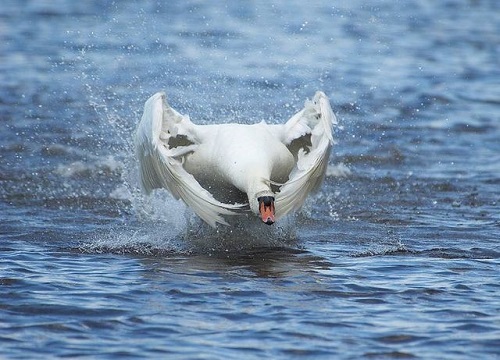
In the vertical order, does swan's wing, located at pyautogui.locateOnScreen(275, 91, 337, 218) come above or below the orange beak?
above

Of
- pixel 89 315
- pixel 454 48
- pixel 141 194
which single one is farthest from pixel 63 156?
pixel 454 48

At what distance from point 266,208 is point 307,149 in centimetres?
215

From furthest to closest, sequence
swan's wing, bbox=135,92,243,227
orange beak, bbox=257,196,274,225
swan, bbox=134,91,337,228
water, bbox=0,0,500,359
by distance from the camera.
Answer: swan's wing, bbox=135,92,243,227 → swan, bbox=134,91,337,228 → orange beak, bbox=257,196,274,225 → water, bbox=0,0,500,359

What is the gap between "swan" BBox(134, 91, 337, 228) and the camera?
376 inches

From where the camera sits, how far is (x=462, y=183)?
14.3 m

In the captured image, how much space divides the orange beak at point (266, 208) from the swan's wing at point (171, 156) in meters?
0.51

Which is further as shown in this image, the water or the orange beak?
the orange beak

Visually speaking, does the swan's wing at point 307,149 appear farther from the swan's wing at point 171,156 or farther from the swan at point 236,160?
the swan's wing at point 171,156

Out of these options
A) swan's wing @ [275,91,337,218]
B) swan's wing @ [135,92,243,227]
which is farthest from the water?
swan's wing @ [275,91,337,218]

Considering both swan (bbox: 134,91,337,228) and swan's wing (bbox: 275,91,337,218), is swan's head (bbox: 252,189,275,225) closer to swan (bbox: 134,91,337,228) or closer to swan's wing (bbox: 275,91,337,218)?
swan (bbox: 134,91,337,228)

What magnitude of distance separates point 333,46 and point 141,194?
44.3ft

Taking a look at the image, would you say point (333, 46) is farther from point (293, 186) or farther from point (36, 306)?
point (36, 306)

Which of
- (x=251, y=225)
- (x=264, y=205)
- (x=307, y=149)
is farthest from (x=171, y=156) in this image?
(x=307, y=149)

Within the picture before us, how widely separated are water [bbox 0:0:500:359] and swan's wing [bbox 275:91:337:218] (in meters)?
0.64
